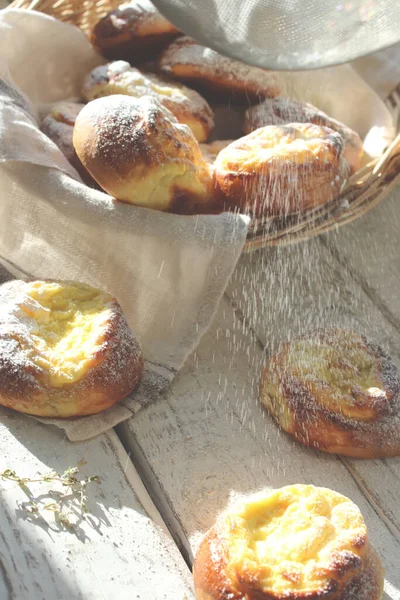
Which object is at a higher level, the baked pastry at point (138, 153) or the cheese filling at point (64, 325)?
the baked pastry at point (138, 153)

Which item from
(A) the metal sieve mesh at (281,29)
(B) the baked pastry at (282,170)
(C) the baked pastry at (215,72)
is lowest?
(B) the baked pastry at (282,170)

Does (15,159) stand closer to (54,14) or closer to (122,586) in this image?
(54,14)

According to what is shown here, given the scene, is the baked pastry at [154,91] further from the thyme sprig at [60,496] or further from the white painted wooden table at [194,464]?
the thyme sprig at [60,496]

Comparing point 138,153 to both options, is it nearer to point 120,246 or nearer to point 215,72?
point 120,246

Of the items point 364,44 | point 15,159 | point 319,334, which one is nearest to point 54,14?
point 15,159

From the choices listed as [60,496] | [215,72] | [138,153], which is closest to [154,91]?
[215,72]

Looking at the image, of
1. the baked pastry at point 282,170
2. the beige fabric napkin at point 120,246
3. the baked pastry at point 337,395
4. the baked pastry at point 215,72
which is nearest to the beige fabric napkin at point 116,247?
the beige fabric napkin at point 120,246
